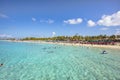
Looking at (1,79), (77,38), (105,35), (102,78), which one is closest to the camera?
(1,79)

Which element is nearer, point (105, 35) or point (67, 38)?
point (105, 35)

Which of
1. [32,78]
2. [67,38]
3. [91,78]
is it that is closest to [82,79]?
[91,78]

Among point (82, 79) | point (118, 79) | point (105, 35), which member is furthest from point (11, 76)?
point (105, 35)

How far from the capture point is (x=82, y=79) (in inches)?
615

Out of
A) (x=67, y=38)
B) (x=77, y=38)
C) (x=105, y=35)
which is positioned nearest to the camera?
(x=105, y=35)

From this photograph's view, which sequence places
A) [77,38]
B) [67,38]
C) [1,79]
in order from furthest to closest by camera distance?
[67,38]
[77,38]
[1,79]

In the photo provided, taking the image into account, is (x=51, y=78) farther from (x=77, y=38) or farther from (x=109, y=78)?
(x=77, y=38)

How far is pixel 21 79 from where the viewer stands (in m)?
15.2

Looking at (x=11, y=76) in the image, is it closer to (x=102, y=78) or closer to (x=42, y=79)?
(x=42, y=79)

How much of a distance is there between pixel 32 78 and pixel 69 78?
420cm

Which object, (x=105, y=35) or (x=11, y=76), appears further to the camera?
(x=105, y=35)

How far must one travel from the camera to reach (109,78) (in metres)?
16.1

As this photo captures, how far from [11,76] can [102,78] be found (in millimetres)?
10501

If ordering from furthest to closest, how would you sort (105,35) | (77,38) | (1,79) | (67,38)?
(67,38), (77,38), (105,35), (1,79)
